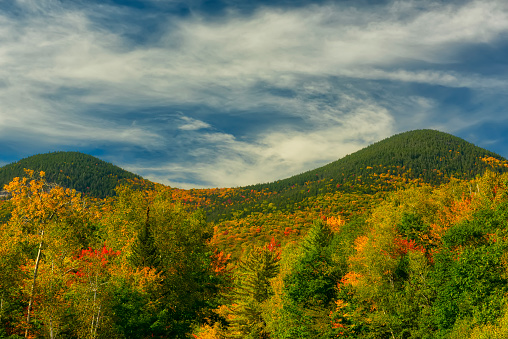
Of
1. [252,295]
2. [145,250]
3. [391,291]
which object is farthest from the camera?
[391,291]

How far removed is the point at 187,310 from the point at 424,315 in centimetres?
3082

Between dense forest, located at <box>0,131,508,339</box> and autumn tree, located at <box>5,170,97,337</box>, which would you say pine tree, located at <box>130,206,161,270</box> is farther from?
autumn tree, located at <box>5,170,97,337</box>

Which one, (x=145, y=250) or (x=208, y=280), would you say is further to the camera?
(x=208, y=280)

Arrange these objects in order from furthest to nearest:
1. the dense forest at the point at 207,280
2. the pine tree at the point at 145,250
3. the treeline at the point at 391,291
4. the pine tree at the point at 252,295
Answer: the pine tree at the point at 252,295, the pine tree at the point at 145,250, the treeline at the point at 391,291, the dense forest at the point at 207,280

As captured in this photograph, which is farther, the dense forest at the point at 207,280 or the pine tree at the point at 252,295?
the pine tree at the point at 252,295

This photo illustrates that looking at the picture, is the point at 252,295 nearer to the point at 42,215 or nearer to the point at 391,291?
the point at 391,291

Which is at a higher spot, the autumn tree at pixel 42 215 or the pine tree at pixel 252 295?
the autumn tree at pixel 42 215

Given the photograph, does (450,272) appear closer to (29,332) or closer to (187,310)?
(187,310)

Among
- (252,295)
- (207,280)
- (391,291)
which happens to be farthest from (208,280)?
(391,291)

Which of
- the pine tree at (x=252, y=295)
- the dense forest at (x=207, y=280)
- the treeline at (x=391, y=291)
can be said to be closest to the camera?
the dense forest at (x=207, y=280)

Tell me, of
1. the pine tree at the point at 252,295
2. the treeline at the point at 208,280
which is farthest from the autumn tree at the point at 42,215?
the pine tree at the point at 252,295

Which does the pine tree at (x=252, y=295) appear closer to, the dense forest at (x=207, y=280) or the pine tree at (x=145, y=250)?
the dense forest at (x=207, y=280)

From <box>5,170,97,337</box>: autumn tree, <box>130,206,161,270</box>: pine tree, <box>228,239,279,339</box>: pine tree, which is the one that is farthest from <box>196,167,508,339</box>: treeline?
<box>5,170,97,337</box>: autumn tree

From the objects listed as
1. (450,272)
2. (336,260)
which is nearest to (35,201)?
(450,272)
